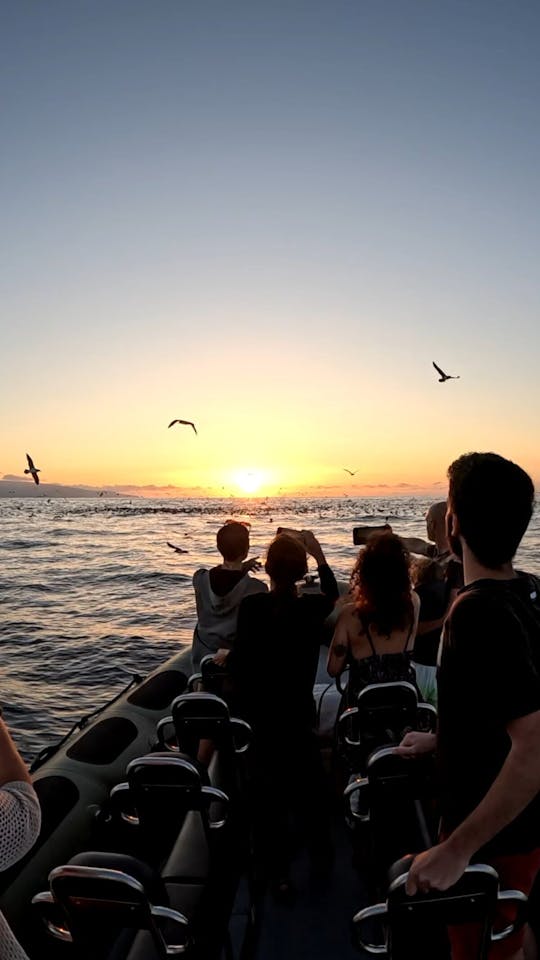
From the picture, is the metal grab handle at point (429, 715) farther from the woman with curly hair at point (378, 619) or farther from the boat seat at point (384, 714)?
the woman with curly hair at point (378, 619)

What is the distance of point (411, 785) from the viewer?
2436mm

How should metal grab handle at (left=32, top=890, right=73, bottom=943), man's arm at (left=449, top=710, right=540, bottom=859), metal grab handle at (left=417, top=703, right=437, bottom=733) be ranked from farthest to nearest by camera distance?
metal grab handle at (left=417, top=703, right=437, bottom=733), metal grab handle at (left=32, top=890, right=73, bottom=943), man's arm at (left=449, top=710, right=540, bottom=859)

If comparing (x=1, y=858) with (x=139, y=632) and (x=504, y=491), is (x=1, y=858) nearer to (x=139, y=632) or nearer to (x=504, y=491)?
(x=504, y=491)

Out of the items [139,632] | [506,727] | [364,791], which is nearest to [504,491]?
[506,727]

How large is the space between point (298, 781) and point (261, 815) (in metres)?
0.28

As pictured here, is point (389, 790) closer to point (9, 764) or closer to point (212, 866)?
point (212, 866)

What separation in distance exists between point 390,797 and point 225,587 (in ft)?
8.83

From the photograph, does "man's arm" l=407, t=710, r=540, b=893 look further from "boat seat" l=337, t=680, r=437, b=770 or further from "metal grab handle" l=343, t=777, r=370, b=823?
"boat seat" l=337, t=680, r=437, b=770

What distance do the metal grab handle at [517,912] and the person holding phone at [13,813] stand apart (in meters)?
1.33

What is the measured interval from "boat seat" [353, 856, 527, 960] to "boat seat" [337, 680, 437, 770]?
1408 mm

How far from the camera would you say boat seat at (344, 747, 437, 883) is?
7.93ft

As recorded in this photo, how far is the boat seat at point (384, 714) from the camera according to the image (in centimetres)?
325

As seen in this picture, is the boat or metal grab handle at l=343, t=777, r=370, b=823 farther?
metal grab handle at l=343, t=777, r=370, b=823

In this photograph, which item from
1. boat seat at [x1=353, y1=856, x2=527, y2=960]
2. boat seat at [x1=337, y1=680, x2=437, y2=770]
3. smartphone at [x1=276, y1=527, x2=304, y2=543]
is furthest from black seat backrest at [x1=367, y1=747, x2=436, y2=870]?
smartphone at [x1=276, y1=527, x2=304, y2=543]
